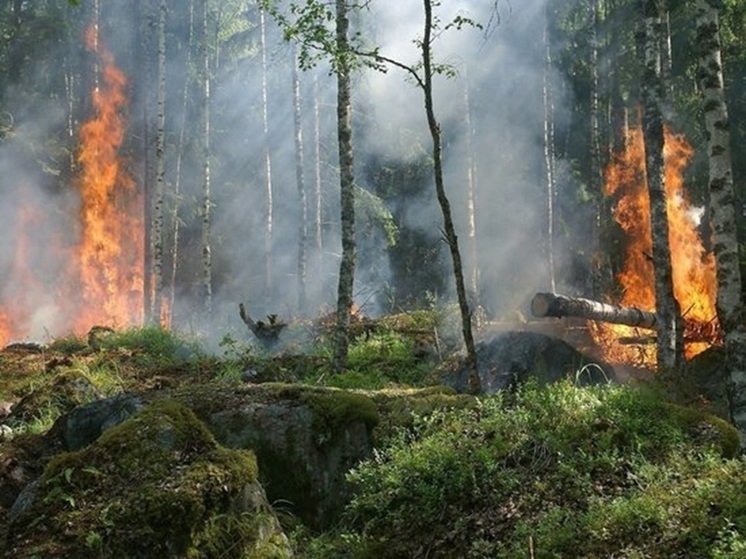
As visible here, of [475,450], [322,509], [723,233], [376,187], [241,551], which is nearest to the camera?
[241,551]

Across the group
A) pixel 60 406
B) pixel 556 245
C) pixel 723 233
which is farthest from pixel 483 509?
pixel 556 245

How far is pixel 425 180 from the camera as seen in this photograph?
109ft

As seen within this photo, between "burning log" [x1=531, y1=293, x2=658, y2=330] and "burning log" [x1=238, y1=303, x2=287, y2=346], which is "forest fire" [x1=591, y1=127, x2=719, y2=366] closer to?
"burning log" [x1=531, y1=293, x2=658, y2=330]

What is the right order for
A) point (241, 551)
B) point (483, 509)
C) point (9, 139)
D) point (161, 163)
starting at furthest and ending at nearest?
point (9, 139) < point (161, 163) < point (483, 509) < point (241, 551)

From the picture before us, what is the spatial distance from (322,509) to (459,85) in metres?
27.0

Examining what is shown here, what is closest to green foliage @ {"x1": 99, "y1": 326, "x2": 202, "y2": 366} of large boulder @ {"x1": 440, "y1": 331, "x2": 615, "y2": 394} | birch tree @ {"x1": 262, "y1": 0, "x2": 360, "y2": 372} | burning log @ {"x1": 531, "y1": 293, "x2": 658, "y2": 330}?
birch tree @ {"x1": 262, "y1": 0, "x2": 360, "y2": 372}

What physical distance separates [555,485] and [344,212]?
29.2 ft

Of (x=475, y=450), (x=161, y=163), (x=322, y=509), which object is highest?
(x=161, y=163)

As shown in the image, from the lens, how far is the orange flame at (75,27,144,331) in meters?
29.7

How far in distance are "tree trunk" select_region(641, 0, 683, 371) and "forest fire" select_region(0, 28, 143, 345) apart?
69.0 ft

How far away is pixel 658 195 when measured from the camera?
12359 millimetres

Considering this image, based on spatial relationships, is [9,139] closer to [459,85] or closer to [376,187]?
[376,187]

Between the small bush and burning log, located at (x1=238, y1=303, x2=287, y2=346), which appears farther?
burning log, located at (x1=238, y1=303, x2=287, y2=346)

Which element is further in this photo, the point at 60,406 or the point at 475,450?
the point at 60,406
